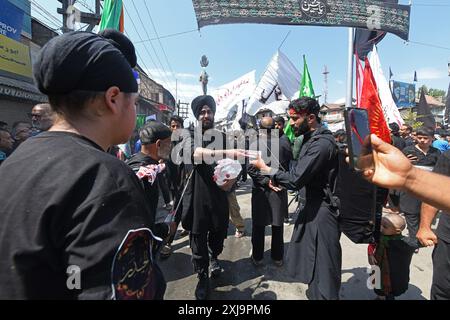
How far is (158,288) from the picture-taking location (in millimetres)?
854

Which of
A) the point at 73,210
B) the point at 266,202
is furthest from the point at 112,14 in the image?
the point at 73,210

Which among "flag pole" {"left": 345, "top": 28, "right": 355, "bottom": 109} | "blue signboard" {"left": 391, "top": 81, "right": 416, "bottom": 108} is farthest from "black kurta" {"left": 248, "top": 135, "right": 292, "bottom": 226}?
"blue signboard" {"left": 391, "top": 81, "right": 416, "bottom": 108}

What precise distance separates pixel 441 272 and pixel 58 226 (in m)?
2.47

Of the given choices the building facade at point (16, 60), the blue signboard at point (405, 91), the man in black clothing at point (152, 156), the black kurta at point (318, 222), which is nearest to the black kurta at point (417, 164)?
the black kurta at point (318, 222)

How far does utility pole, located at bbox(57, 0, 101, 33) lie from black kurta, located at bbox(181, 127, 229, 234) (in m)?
6.28

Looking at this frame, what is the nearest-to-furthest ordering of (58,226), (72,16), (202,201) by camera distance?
(58,226)
(202,201)
(72,16)

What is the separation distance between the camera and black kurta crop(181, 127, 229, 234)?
2.82m

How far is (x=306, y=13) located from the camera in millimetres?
7148

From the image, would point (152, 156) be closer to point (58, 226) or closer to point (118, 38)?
point (118, 38)

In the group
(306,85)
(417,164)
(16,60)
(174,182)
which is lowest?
(174,182)

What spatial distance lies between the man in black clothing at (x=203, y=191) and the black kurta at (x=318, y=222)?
77cm
